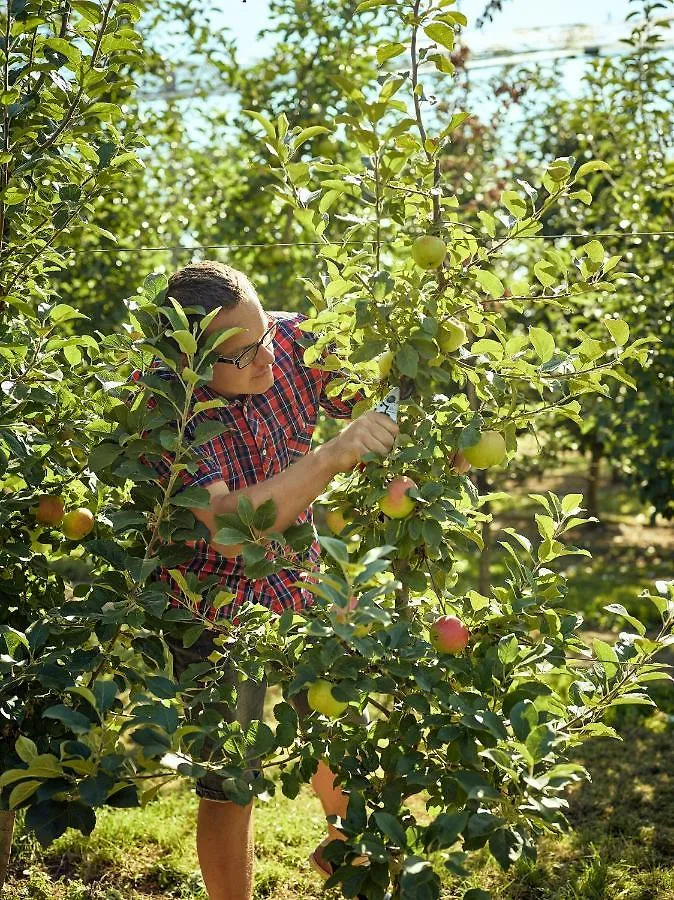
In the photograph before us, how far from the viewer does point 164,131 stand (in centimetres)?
475

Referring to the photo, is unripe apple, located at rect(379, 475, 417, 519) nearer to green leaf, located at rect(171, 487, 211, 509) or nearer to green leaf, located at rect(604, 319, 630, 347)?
green leaf, located at rect(171, 487, 211, 509)

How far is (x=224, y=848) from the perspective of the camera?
2.11 m

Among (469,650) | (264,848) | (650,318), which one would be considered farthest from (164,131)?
(469,650)

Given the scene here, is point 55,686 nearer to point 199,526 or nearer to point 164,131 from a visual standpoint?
point 199,526

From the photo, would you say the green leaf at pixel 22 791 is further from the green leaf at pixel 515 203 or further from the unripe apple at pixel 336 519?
the green leaf at pixel 515 203

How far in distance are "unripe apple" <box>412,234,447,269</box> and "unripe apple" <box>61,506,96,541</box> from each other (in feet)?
3.10

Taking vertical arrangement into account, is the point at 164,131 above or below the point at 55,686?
above

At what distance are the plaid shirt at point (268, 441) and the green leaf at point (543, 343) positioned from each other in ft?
1.59

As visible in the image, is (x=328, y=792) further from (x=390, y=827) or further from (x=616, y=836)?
(x=616, y=836)

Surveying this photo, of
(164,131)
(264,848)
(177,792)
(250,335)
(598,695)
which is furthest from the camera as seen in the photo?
(164,131)

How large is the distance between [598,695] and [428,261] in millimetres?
840

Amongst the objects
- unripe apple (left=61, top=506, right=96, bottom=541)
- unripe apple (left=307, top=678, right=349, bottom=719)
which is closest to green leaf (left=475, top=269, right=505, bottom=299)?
unripe apple (left=307, top=678, right=349, bottom=719)

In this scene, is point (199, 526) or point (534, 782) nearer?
point (534, 782)

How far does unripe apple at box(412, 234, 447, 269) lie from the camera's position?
173cm
